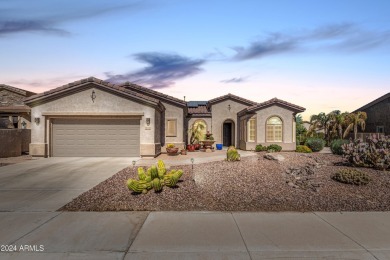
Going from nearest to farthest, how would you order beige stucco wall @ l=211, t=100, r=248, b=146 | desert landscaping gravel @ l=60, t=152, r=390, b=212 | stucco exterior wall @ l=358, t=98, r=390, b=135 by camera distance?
desert landscaping gravel @ l=60, t=152, r=390, b=212 → stucco exterior wall @ l=358, t=98, r=390, b=135 → beige stucco wall @ l=211, t=100, r=248, b=146

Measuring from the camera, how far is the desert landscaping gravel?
21.7 ft

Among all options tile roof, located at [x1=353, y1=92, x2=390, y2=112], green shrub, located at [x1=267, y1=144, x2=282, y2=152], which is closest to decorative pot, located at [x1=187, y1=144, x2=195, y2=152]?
green shrub, located at [x1=267, y1=144, x2=282, y2=152]

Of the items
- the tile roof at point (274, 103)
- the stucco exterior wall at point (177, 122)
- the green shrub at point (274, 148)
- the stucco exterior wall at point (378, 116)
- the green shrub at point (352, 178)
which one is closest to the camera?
the green shrub at point (352, 178)

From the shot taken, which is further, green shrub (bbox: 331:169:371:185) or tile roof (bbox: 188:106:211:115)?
tile roof (bbox: 188:106:211:115)

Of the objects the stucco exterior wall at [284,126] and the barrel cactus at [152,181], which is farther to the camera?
the stucco exterior wall at [284,126]

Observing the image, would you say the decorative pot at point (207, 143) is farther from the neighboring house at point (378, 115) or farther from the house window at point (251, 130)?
the neighboring house at point (378, 115)

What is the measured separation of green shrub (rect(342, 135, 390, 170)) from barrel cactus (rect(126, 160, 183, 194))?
7.92m

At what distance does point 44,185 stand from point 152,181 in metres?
4.14

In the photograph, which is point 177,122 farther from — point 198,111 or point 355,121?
point 355,121

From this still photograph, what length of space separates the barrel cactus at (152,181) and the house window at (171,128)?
14121 mm

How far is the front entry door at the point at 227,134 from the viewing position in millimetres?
28578

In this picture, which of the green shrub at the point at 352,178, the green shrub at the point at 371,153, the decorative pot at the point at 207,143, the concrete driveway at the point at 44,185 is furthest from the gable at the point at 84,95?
the green shrub at the point at 352,178

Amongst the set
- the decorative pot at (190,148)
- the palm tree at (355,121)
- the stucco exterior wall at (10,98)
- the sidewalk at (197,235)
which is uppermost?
the stucco exterior wall at (10,98)

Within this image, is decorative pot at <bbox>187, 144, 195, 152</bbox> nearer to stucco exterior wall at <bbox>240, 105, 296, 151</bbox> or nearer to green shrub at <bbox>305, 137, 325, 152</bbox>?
stucco exterior wall at <bbox>240, 105, 296, 151</bbox>
